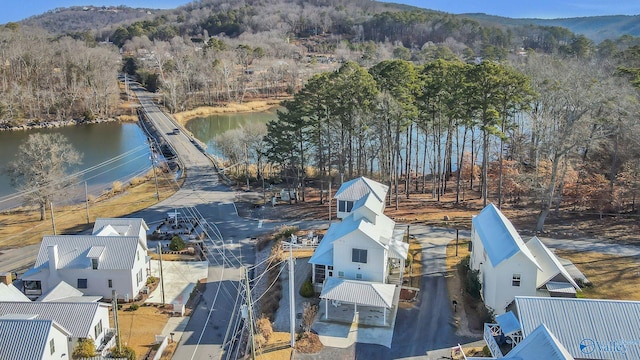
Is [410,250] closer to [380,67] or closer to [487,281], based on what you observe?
[487,281]

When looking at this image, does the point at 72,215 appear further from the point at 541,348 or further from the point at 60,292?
the point at 541,348

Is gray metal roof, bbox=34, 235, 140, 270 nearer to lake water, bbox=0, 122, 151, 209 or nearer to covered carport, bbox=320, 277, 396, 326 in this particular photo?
covered carport, bbox=320, 277, 396, 326

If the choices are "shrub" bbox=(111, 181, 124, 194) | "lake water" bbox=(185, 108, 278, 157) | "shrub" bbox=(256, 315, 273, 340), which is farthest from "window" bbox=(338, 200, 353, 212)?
"lake water" bbox=(185, 108, 278, 157)

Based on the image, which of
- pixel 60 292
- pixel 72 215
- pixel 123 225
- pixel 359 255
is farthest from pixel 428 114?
pixel 72 215

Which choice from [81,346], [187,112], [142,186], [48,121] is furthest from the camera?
[187,112]

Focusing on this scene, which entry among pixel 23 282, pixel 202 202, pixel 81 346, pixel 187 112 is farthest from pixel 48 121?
pixel 81 346
